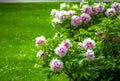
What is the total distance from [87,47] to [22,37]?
420 inches

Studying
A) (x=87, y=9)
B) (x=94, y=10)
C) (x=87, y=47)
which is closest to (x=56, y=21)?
(x=87, y=9)

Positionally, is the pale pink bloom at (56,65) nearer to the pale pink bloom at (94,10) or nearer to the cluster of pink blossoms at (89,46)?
the cluster of pink blossoms at (89,46)

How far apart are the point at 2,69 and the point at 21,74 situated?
33.4 inches

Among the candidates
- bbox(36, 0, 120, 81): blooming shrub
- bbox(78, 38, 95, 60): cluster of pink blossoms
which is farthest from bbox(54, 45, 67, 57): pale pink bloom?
bbox(78, 38, 95, 60): cluster of pink blossoms

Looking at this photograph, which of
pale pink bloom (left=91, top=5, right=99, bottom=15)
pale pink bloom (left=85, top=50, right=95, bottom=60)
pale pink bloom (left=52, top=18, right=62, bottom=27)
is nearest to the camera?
pale pink bloom (left=85, top=50, right=95, bottom=60)

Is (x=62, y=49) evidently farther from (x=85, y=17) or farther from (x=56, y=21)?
(x=56, y=21)

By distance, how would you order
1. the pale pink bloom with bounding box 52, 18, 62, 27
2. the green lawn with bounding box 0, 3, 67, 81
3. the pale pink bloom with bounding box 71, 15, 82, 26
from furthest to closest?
the green lawn with bounding box 0, 3, 67, 81, the pale pink bloom with bounding box 52, 18, 62, 27, the pale pink bloom with bounding box 71, 15, 82, 26

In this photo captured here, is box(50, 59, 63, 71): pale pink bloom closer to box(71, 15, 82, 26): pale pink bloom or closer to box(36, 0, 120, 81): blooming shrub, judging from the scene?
box(36, 0, 120, 81): blooming shrub

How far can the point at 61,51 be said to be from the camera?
711 cm

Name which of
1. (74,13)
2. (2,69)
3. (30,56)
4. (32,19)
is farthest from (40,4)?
(74,13)

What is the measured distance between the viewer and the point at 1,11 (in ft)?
88.0

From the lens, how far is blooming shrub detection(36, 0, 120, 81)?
7.25 m

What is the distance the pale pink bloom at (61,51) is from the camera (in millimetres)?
7113

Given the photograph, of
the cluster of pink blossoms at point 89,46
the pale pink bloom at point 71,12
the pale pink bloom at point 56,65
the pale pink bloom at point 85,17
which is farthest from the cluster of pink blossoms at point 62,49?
the pale pink bloom at point 71,12
